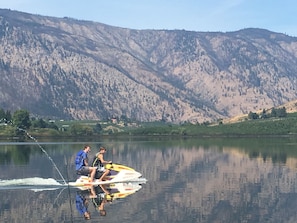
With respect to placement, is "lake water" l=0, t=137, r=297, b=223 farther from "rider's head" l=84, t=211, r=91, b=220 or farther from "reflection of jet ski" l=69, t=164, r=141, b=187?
"reflection of jet ski" l=69, t=164, r=141, b=187

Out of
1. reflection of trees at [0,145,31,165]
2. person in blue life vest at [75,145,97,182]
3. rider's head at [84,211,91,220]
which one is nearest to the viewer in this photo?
rider's head at [84,211,91,220]

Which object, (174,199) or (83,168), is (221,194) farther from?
(83,168)

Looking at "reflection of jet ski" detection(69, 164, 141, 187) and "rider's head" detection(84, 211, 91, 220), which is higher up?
"reflection of jet ski" detection(69, 164, 141, 187)

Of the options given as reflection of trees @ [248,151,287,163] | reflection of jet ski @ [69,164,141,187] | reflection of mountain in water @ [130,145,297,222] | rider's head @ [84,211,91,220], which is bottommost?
reflection of trees @ [248,151,287,163]

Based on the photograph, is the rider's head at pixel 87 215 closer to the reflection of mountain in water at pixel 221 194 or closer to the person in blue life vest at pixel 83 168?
the reflection of mountain in water at pixel 221 194

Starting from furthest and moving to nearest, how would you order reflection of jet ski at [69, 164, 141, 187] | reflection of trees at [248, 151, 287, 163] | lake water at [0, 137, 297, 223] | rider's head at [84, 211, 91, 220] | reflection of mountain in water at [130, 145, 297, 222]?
reflection of trees at [248, 151, 287, 163] < reflection of jet ski at [69, 164, 141, 187] < reflection of mountain in water at [130, 145, 297, 222] < lake water at [0, 137, 297, 223] < rider's head at [84, 211, 91, 220]

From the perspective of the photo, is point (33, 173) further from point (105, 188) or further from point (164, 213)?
point (164, 213)

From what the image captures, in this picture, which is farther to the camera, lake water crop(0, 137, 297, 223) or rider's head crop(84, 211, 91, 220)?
lake water crop(0, 137, 297, 223)

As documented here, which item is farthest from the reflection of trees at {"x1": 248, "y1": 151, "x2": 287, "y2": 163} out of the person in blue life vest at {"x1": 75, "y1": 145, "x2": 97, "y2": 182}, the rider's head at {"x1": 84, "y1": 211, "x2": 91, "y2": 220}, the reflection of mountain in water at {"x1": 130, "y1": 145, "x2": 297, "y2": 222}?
the rider's head at {"x1": 84, "y1": 211, "x2": 91, "y2": 220}

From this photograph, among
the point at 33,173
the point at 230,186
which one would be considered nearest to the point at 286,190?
the point at 230,186

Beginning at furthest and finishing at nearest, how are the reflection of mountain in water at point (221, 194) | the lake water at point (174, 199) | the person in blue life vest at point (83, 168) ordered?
the person in blue life vest at point (83, 168) → the reflection of mountain in water at point (221, 194) → the lake water at point (174, 199)

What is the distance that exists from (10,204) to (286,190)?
2250 centimetres

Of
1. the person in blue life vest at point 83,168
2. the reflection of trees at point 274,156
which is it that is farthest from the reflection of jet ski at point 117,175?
the reflection of trees at point 274,156

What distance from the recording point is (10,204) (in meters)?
39.0
